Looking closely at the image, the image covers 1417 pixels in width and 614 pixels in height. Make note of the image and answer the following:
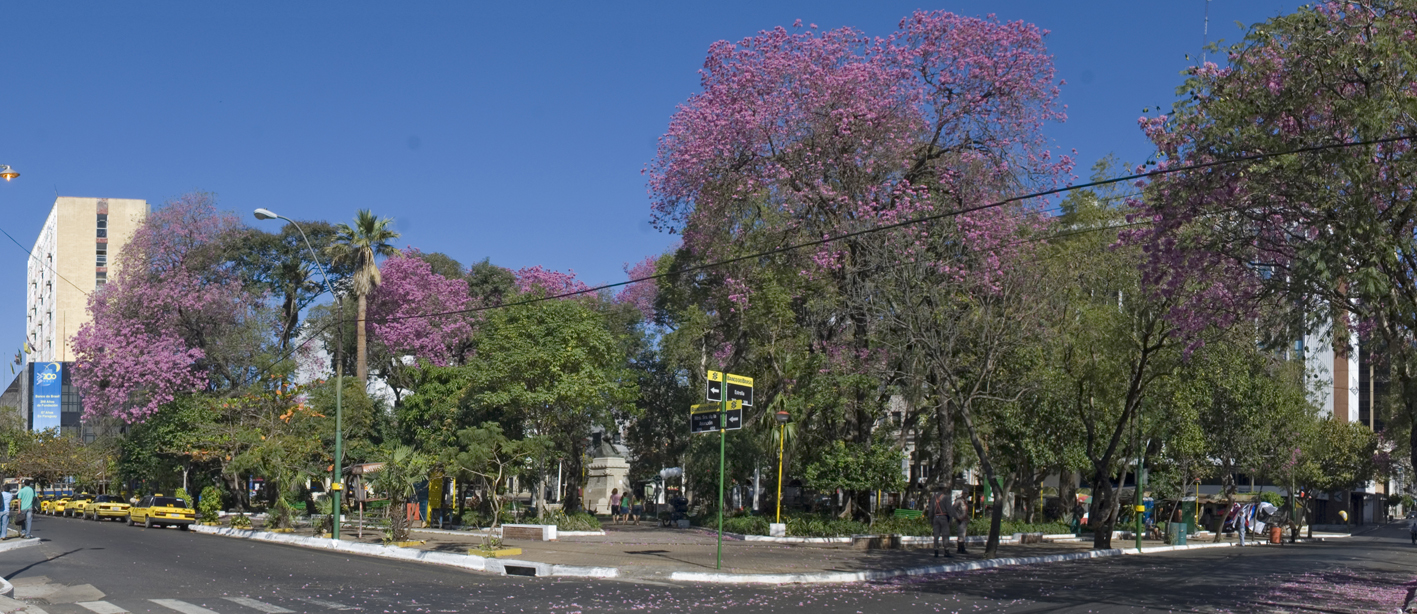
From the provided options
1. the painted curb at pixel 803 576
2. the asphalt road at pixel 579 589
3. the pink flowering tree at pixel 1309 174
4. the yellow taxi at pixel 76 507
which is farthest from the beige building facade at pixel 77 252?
the pink flowering tree at pixel 1309 174

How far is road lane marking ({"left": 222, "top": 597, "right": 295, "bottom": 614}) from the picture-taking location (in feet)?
44.1

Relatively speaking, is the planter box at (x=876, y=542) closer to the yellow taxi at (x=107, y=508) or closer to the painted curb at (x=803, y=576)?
the painted curb at (x=803, y=576)

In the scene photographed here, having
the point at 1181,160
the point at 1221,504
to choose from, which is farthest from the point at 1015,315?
the point at 1221,504

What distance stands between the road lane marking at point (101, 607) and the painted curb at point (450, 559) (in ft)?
23.1

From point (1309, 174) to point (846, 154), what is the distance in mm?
17888

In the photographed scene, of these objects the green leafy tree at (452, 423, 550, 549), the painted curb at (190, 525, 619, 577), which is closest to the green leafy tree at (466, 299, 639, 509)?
the green leafy tree at (452, 423, 550, 549)

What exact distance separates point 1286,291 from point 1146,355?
11.2 meters

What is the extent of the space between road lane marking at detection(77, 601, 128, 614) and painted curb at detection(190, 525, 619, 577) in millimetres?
7044

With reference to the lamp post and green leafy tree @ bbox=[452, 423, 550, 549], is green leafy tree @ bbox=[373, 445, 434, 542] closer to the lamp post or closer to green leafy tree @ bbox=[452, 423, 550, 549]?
green leafy tree @ bbox=[452, 423, 550, 549]

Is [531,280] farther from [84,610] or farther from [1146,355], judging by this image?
[84,610]

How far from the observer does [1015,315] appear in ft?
88.8

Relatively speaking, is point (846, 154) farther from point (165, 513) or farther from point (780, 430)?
point (165, 513)

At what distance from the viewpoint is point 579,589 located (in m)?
16.9

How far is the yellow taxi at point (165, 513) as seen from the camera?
37562 millimetres
